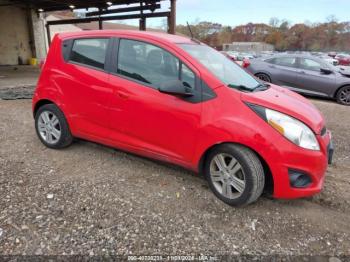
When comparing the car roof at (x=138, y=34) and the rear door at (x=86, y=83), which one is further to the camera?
the rear door at (x=86, y=83)

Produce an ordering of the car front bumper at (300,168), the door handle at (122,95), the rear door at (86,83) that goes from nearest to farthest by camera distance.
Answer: the car front bumper at (300,168)
the door handle at (122,95)
the rear door at (86,83)

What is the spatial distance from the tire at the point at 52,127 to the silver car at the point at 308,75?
7133 millimetres

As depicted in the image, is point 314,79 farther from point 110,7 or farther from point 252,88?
point 110,7

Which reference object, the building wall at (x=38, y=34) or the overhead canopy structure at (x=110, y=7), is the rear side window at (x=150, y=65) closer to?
the overhead canopy structure at (x=110, y=7)

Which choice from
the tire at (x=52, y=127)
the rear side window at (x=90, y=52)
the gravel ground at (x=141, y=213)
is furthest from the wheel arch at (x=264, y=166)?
the tire at (x=52, y=127)

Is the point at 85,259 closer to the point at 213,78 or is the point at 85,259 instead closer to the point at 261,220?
the point at 261,220

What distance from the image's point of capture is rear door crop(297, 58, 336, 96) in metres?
8.59

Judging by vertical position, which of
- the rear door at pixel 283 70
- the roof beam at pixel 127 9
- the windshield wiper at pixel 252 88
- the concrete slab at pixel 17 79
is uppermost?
the roof beam at pixel 127 9

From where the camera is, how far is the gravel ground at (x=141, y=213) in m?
2.42

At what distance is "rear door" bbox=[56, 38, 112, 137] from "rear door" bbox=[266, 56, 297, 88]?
22.7 feet

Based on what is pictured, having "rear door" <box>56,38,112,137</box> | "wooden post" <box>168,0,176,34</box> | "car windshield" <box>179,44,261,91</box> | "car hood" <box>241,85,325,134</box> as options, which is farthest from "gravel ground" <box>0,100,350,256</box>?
"wooden post" <box>168,0,176,34</box>

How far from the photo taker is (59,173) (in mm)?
3516

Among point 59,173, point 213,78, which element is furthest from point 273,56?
point 59,173

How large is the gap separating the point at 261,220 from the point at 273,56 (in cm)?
804
